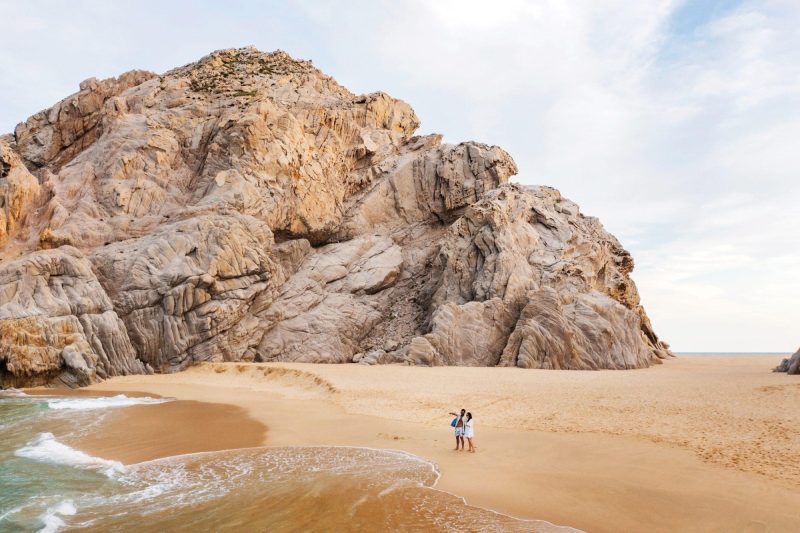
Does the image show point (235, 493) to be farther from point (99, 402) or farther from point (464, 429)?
point (99, 402)

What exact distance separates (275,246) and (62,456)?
30086 mm

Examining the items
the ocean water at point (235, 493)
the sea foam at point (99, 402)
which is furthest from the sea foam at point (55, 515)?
the sea foam at point (99, 402)

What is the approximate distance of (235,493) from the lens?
9.68 metres

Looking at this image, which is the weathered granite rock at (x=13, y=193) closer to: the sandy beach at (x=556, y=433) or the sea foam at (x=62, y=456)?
the sandy beach at (x=556, y=433)

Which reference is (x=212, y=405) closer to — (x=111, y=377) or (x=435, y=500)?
(x=111, y=377)

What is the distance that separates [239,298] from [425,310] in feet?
47.5

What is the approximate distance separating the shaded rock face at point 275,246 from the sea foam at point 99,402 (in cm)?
544

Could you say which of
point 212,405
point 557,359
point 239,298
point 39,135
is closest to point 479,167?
point 557,359

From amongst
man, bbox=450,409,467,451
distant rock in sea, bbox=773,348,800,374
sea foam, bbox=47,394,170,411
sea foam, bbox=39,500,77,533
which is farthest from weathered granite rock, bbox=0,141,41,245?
distant rock in sea, bbox=773,348,800,374

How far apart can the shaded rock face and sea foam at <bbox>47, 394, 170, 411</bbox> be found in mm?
5436

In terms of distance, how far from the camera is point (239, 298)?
35031mm

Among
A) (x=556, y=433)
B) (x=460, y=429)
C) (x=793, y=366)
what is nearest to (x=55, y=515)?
(x=460, y=429)

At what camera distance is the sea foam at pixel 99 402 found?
20859 millimetres

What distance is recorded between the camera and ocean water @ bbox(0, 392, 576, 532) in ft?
27.0
